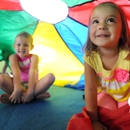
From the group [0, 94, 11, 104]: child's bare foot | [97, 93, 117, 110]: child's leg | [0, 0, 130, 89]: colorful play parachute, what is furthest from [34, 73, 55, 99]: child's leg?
[97, 93, 117, 110]: child's leg

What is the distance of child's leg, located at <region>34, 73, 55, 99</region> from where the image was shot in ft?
4.18

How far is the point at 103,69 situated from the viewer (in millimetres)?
884

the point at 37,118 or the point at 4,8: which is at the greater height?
the point at 4,8

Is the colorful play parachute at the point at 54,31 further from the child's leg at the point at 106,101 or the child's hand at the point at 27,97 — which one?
the child's leg at the point at 106,101

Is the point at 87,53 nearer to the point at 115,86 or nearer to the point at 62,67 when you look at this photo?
the point at 115,86

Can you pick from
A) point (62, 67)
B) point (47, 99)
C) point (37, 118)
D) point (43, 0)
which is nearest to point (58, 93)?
point (47, 99)

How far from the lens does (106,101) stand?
3.02 ft

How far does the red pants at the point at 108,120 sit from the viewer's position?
737mm

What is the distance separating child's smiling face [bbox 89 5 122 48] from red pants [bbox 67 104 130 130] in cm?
24

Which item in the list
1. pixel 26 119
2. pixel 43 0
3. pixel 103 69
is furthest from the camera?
pixel 43 0

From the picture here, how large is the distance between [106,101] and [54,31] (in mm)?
713

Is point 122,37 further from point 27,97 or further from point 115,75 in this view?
point 27,97

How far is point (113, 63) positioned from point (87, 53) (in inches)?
4.3

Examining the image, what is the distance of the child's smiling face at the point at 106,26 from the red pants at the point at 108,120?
0.24m
